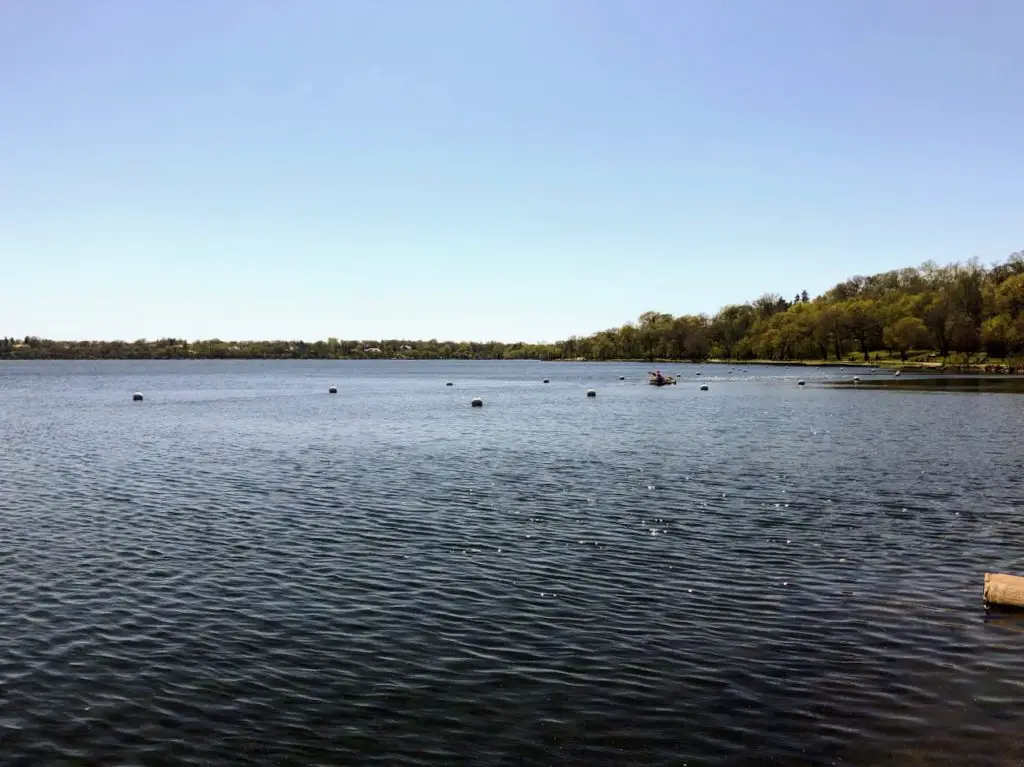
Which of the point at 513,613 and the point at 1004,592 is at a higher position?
the point at 1004,592

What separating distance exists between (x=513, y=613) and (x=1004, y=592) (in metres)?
11.3

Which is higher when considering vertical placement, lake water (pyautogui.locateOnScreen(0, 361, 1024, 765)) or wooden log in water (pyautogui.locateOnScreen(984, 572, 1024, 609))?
wooden log in water (pyautogui.locateOnScreen(984, 572, 1024, 609))

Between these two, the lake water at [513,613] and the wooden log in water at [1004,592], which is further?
the wooden log in water at [1004,592]

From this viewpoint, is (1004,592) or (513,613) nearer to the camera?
(1004,592)

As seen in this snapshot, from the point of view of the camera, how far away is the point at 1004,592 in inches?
716

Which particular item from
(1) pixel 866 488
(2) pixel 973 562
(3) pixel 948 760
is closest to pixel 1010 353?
(1) pixel 866 488

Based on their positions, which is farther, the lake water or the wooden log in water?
the wooden log in water

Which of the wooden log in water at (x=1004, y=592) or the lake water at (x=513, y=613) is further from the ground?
the wooden log in water at (x=1004, y=592)

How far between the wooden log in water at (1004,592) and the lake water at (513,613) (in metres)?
0.63

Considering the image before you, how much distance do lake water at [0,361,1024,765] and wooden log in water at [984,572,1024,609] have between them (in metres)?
0.63

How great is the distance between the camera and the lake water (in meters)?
12.6

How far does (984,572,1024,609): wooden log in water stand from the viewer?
18.1 meters

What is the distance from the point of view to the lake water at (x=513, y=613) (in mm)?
12578

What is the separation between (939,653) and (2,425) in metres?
77.8
